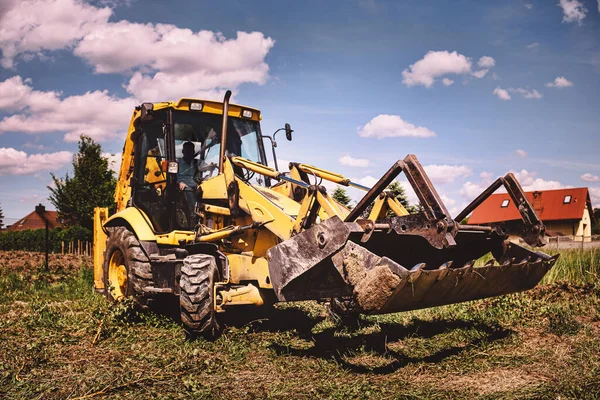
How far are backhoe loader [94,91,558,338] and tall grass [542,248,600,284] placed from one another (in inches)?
172

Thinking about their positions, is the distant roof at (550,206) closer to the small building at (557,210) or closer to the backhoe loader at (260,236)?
the small building at (557,210)

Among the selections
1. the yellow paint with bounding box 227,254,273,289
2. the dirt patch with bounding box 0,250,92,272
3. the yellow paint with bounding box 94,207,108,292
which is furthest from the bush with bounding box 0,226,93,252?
the yellow paint with bounding box 227,254,273,289

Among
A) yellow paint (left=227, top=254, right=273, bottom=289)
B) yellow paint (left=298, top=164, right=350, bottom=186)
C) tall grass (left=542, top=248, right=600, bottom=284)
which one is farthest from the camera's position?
tall grass (left=542, top=248, right=600, bottom=284)

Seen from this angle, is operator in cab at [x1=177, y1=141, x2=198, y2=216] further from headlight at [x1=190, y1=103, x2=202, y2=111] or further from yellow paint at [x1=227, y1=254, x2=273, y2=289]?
yellow paint at [x1=227, y1=254, x2=273, y2=289]

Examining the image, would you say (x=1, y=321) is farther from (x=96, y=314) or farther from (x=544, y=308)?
(x=544, y=308)

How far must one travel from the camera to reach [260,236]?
667 centimetres

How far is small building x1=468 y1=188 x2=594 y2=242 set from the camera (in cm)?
4178

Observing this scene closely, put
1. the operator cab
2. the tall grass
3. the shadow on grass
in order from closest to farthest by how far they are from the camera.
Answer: the shadow on grass, the operator cab, the tall grass

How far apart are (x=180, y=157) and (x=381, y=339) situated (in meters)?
3.52

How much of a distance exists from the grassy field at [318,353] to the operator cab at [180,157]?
1397 millimetres

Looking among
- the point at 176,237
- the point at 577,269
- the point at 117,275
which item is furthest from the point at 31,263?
the point at 577,269

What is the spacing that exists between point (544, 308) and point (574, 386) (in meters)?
3.66

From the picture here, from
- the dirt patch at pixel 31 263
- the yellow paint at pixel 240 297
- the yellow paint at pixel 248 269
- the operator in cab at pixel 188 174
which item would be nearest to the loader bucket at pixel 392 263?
the yellow paint at pixel 248 269

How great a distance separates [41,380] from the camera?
5148 mm
